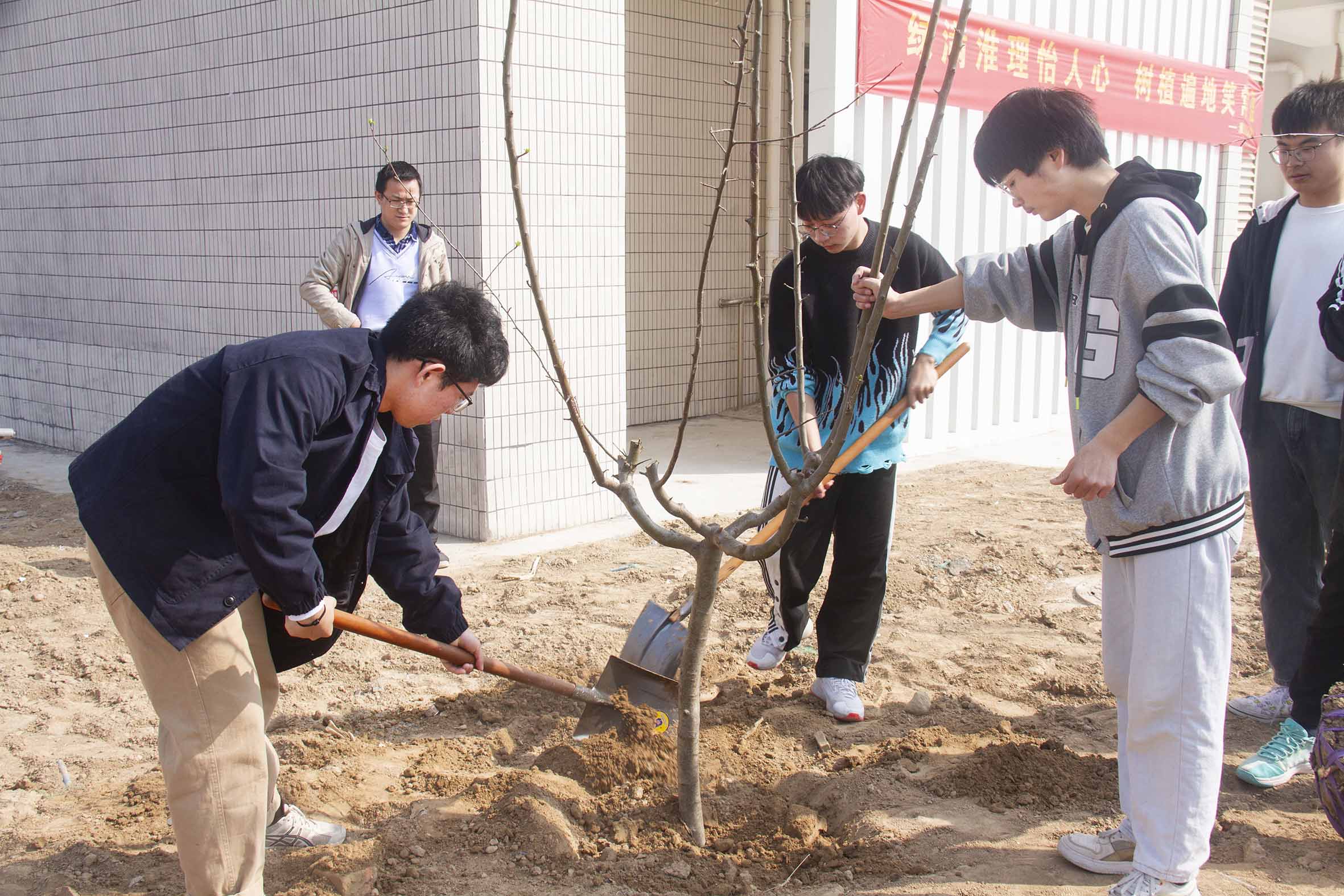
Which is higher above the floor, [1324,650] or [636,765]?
[1324,650]

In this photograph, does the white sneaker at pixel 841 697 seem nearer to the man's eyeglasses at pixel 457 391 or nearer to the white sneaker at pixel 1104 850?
the white sneaker at pixel 1104 850

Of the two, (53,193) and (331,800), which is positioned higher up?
(53,193)

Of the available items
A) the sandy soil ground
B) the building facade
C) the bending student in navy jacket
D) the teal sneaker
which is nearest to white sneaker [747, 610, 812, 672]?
the sandy soil ground

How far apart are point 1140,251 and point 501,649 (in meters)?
2.81

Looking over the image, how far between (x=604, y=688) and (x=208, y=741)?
1.47 m

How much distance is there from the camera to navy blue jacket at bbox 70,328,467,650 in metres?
2.19

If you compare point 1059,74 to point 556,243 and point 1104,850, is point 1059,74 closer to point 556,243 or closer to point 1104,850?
point 556,243

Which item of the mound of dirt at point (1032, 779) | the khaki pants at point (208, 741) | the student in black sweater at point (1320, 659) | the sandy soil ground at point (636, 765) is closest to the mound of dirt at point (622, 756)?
the sandy soil ground at point (636, 765)

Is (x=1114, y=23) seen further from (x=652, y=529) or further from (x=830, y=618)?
(x=652, y=529)

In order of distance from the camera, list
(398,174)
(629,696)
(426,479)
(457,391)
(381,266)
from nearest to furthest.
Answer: (457,391), (629,696), (398,174), (381,266), (426,479)

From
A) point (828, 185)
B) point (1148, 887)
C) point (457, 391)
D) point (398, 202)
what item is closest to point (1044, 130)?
point (828, 185)

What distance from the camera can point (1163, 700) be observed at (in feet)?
7.70

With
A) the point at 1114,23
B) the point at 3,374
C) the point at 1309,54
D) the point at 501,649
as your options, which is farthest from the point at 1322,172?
the point at 1309,54

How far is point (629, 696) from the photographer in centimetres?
348
